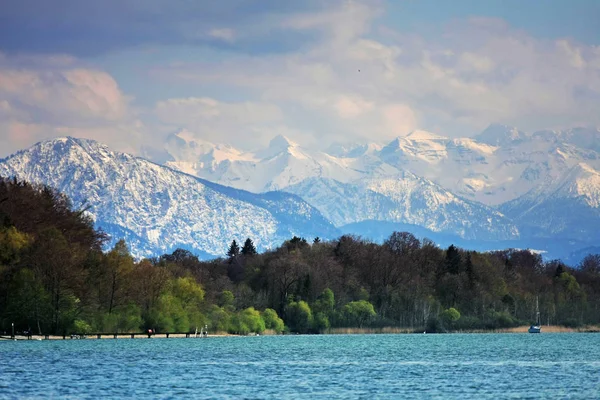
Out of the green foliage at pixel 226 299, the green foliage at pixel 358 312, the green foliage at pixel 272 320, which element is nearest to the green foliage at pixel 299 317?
the green foliage at pixel 272 320

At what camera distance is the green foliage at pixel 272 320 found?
17350 cm

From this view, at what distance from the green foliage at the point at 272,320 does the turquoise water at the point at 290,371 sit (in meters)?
46.2

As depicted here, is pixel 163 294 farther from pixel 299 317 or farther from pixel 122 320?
pixel 299 317

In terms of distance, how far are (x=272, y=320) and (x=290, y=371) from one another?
8816cm

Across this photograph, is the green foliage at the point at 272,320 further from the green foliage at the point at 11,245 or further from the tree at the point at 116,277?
the green foliage at the point at 11,245

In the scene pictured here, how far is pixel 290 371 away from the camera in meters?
86.0

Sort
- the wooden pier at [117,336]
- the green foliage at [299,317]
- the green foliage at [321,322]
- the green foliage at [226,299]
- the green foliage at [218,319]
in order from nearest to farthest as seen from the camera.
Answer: the wooden pier at [117,336] < the green foliage at [218,319] < the green foliage at [226,299] < the green foliage at [299,317] < the green foliage at [321,322]

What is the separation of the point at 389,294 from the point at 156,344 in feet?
232

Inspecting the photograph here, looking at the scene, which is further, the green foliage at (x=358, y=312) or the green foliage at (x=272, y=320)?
the green foliage at (x=358, y=312)

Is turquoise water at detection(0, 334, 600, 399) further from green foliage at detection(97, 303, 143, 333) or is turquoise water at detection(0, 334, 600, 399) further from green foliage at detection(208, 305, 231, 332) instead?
green foliage at detection(208, 305, 231, 332)

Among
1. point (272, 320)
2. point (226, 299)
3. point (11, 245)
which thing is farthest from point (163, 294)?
point (272, 320)

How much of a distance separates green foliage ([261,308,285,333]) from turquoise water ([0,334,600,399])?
1820 inches

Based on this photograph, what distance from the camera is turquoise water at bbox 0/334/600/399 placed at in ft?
224

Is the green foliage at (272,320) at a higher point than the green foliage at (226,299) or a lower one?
lower
